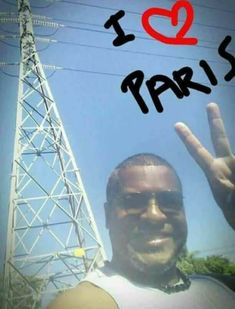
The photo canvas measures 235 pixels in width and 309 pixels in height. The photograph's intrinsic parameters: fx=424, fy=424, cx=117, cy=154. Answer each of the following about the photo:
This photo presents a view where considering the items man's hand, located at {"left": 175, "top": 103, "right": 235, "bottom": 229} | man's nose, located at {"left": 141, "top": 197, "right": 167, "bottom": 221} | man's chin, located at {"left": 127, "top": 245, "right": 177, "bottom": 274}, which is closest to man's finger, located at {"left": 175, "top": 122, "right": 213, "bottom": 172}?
man's hand, located at {"left": 175, "top": 103, "right": 235, "bottom": 229}

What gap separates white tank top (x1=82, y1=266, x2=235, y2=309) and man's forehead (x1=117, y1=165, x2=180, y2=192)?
300 millimetres

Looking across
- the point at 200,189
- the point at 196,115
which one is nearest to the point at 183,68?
the point at 196,115

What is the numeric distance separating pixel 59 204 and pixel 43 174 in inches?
4.8

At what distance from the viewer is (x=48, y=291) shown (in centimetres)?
141

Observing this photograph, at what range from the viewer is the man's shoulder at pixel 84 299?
4.57 feet

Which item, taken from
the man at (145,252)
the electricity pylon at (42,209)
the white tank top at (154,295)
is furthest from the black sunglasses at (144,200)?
the white tank top at (154,295)

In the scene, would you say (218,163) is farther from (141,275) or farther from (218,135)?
(141,275)

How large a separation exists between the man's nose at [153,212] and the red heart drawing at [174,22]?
69cm

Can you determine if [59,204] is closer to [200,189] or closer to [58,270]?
[58,270]

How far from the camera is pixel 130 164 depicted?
1.55 m

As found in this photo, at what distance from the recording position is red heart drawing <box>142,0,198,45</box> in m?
1.74

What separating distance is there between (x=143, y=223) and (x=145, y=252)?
0.10 metres

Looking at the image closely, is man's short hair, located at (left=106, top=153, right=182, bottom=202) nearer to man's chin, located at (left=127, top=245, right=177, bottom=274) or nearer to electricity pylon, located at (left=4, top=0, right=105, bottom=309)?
electricity pylon, located at (left=4, top=0, right=105, bottom=309)

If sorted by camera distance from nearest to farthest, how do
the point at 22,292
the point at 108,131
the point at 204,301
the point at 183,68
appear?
the point at 22,292
the point at 204,301
the point at 108,131
the point at 183,68
